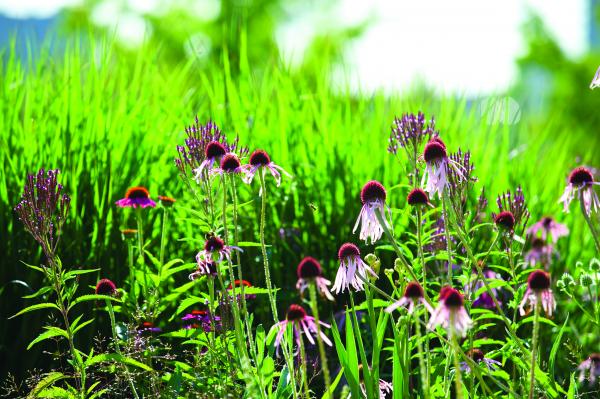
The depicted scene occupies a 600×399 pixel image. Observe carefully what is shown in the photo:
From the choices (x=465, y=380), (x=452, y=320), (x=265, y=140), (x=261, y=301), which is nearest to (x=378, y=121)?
(x=265, y=140)

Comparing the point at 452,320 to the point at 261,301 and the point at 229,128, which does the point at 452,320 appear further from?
the point at 229,128

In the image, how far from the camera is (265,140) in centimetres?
394

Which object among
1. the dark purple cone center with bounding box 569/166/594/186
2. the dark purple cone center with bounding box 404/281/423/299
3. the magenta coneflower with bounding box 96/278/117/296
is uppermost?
the dark purple cone center with bounding box 569/166/594/186

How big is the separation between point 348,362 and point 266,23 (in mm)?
19129

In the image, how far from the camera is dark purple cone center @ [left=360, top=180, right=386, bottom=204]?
1948 mm

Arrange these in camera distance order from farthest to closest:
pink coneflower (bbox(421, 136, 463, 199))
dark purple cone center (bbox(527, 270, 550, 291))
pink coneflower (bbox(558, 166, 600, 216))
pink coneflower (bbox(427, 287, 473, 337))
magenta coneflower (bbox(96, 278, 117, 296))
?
magenta coneflower (bbox(96, 278, 117, 296)) < pink coneflower (bbox(558, 166, 600, 216)) < pink coneflower (bbox(421, 136, 463, 199)) < dark purple cone center (bbox(527, 270, 550, 291)) < pink coneflower (bbox(427, 287, 473, 337))

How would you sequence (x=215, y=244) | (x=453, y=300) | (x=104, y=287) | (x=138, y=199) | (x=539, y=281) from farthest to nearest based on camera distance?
1. (x=138, y=199)
2. (x=104, y=287)
3. (x=215, y=244)
4. (x=539, y=281)
5. (x=453, y=300)

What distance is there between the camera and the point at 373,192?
6.44 feet

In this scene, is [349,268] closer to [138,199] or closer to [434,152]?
[434,152]

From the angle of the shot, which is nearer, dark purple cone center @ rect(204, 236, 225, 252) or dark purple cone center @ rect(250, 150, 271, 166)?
dark purple cone center @ rect(204, 236, 225, 252)

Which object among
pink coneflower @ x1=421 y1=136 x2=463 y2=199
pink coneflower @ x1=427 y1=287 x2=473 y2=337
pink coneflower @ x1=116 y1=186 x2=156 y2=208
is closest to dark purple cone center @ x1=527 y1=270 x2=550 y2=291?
pink coneflower @ x1=427 y1=287 x2=473 y2=337

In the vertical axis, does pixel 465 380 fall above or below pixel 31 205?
below

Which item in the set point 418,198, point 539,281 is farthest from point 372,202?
point 539,281

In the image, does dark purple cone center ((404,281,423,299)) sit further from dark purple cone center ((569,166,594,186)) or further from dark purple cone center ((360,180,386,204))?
dark purple cone center ((569,166,594,186))
